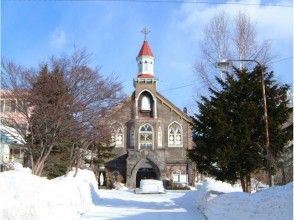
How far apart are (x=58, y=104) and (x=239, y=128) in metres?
8.24

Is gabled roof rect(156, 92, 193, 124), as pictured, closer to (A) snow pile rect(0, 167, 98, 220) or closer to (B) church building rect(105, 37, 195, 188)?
(B) church building rect(105, 37, 195, 188)

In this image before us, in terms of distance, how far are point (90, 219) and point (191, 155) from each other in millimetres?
6588

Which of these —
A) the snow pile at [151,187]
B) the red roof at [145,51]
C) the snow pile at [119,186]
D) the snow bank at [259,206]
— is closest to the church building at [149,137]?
the red roof at [145,51]

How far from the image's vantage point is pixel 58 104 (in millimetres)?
22906

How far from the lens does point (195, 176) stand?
179 ft

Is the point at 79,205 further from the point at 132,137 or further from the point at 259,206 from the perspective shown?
the point at 132,137

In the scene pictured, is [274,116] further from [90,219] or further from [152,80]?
[152,80]

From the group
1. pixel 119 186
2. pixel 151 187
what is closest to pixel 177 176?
pixel 119 186

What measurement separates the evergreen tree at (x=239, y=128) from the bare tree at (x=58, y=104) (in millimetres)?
5554

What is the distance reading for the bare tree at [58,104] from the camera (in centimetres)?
2331

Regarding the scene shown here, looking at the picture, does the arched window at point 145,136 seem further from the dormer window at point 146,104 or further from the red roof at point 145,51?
the red roof at point 145,51

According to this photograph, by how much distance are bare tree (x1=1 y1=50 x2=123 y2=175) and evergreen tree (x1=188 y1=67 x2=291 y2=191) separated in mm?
5554

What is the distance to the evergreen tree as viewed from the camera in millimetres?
20359

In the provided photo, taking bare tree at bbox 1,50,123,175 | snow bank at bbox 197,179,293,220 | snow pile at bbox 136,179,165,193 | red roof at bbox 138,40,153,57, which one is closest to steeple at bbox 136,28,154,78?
red roof at bbox 138,40,153,57
